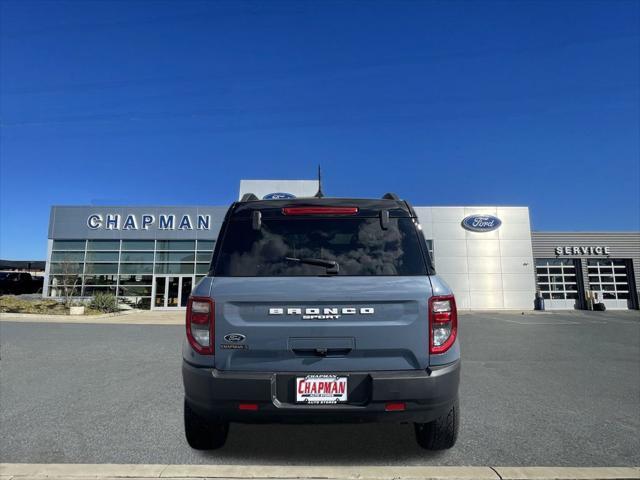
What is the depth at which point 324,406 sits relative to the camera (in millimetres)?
2674

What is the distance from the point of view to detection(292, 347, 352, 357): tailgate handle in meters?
2.72

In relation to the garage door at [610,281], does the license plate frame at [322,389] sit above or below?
below

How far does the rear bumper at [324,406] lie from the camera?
2660 mm

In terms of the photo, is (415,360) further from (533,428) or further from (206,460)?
(533,428)

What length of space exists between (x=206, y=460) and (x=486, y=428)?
110 inches

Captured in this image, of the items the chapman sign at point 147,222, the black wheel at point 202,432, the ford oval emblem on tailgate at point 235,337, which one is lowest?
the black wheel at point 202,432

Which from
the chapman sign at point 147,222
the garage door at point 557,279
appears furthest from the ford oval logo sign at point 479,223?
the chapman sign at point 147,222

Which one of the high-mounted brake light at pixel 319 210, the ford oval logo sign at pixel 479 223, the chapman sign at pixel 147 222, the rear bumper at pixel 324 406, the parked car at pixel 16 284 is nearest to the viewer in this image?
the rear bumper at pixel 324 406

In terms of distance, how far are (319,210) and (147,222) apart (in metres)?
26.3

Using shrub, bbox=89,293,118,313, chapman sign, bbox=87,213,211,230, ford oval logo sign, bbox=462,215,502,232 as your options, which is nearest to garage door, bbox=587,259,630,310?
ford oval logo sign, bbox=462,215,502,232

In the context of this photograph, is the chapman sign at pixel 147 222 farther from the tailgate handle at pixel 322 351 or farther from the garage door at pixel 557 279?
the garage door at pixel 557 279

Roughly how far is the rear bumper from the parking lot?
0.74 meters

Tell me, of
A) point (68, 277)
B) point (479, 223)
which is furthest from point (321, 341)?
point (479, 223)

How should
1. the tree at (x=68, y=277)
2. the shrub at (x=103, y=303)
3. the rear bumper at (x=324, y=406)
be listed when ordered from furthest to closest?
the tree at (x=68, y=277) < the shrub at (x=103, y=303) < the rear bumper at (x=324, y=406)
